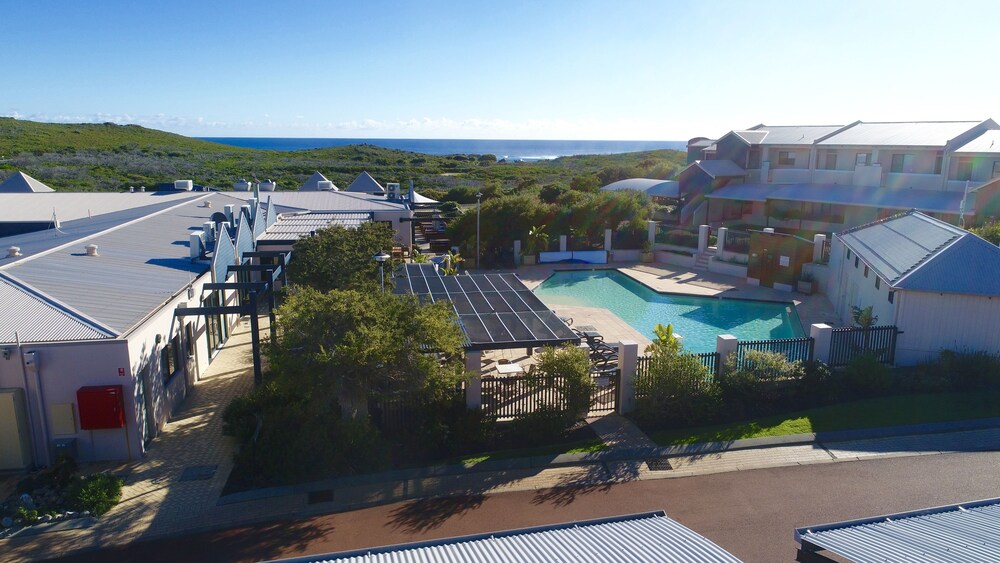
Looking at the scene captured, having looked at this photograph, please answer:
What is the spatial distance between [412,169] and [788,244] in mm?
94850

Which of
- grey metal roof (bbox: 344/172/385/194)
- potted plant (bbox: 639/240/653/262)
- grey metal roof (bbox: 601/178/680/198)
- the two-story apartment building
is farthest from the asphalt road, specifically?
grey metal roof (bbox: 344/172/385/194)

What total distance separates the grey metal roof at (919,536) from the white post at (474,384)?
8.64m

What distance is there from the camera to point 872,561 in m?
6.19

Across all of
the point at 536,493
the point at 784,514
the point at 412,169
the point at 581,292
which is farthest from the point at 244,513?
the point at 412,169

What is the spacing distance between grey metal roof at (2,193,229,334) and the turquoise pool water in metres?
15.1

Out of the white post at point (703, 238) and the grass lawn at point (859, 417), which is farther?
the white post at point (703, 238)

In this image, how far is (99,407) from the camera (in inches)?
510

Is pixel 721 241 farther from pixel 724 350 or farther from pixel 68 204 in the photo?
pixel 68 204

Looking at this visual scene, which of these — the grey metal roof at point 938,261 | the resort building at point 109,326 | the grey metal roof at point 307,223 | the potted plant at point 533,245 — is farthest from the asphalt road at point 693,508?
the potted plant at point 533,245

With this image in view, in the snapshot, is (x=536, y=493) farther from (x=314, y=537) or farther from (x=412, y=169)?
(x=412, y=169)

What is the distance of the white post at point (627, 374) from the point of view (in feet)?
52.7

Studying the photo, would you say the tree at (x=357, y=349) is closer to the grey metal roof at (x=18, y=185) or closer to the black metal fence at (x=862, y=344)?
the black metal fence at (x=862, y=344)

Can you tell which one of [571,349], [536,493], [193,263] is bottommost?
[536,493]

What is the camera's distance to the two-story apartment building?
32.6 m
